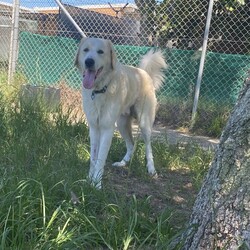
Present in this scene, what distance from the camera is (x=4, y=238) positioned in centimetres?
206

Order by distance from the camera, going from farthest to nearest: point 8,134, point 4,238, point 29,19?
point 29,19
point 8,134
point 4,238

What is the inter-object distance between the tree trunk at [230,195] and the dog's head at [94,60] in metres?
2.01

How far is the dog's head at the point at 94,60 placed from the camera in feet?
12.9

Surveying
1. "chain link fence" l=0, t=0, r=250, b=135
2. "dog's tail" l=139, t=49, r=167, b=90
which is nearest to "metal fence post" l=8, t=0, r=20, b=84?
"chain link fence" l=0, t=0, r=250, b=135

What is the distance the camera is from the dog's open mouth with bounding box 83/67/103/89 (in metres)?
3.88

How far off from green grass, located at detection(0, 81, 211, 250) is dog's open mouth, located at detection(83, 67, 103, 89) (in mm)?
692

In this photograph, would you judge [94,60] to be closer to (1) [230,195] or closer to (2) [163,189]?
(2) [163,189]

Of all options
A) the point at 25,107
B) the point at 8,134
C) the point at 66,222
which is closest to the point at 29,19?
the point at 25,107

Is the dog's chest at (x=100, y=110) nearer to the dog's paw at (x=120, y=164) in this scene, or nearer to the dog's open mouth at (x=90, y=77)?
the dog's open mouth at (x=90, y=77)

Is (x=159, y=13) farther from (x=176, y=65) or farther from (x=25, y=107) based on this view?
(x=25, y=107)

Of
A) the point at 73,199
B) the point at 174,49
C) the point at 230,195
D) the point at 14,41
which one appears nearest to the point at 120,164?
the point at 73,199

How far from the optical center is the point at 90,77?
3.90 metres

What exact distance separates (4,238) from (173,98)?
19.0 ft

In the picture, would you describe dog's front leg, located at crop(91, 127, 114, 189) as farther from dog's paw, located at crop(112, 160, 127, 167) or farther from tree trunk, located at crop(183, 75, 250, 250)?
tree trunk, located at crop(183, 75, 250, 250)
